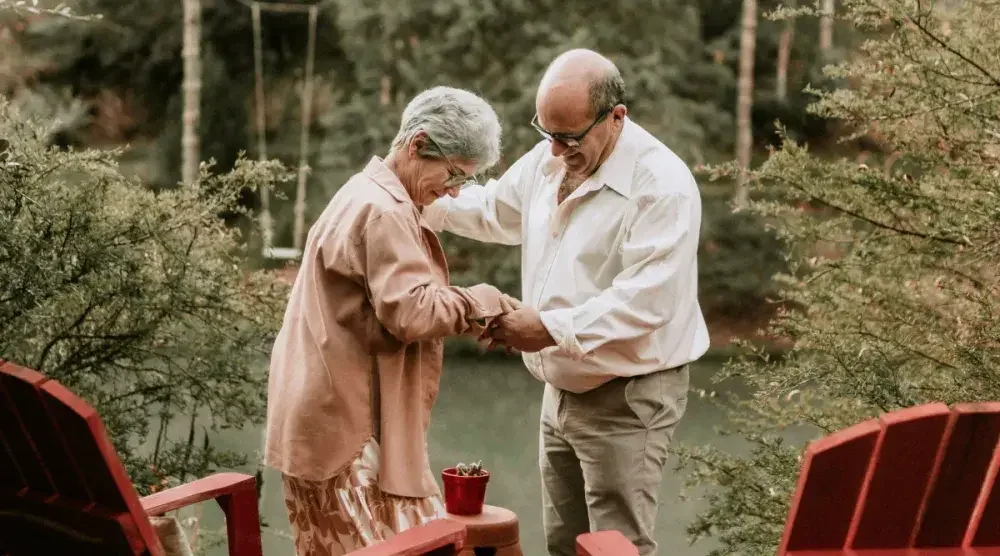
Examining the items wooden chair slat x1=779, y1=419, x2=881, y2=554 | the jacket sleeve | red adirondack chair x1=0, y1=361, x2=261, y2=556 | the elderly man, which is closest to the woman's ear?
the elderly man

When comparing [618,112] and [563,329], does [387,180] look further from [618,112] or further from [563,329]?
[618,112]

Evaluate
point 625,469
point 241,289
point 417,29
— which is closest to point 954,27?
point 625,469

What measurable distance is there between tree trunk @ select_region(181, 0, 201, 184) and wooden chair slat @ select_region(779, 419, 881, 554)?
1160cm

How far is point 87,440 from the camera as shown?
1.67 metres

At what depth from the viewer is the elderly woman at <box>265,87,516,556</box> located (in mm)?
2080

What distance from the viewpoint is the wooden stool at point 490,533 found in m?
2.33

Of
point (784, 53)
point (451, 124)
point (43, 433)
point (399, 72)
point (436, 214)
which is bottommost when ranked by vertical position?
point (43, 433)

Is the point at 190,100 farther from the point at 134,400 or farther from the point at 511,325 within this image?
the point at 511,325

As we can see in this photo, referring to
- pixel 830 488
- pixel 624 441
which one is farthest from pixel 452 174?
pixel 830 488

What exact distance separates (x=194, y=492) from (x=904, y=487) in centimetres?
134

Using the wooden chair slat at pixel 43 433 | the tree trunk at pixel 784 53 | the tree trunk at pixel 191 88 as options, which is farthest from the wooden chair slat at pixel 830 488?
the tree trunk at pixel 784 53

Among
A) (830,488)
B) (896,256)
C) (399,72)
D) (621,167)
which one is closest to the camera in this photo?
(830,488)

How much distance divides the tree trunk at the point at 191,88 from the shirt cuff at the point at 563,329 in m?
Answer: 10.6

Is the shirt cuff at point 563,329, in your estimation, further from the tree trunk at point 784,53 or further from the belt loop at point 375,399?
the tree trunk at point 784,53
